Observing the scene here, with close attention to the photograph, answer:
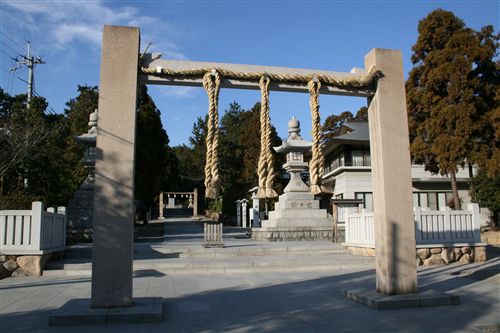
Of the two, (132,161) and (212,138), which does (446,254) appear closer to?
(212,138)

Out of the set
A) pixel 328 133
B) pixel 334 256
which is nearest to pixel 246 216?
pixel 328 133

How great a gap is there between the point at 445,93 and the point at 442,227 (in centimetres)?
1392

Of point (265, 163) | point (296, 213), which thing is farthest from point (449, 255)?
point (265, 163)

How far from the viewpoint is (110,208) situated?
558 cm

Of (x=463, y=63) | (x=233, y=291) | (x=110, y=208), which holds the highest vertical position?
(x=463, y=63)

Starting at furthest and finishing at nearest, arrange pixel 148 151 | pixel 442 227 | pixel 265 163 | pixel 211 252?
pixel 148 151 < pixel 211 252 < pixel 442 227 < pixel 265 163

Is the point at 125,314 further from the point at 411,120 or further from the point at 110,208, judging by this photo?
the point at 411,120

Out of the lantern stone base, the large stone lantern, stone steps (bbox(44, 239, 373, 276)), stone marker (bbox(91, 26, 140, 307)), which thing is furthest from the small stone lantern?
stone marker (bbox(91, 26, 140, 307))

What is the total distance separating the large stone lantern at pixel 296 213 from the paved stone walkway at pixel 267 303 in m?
6.78

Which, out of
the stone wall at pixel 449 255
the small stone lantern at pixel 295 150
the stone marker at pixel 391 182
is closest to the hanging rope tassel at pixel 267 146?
the stone marker at pixel 391 182

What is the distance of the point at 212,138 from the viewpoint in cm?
644

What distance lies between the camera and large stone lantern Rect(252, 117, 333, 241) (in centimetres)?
1705

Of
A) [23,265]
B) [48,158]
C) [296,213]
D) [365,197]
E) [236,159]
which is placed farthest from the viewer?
[236,159]

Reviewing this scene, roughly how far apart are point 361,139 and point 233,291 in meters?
24.5
